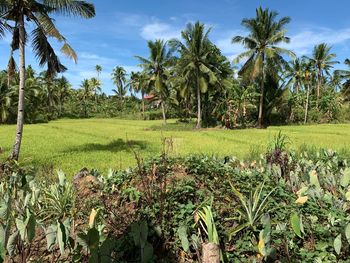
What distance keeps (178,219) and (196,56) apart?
2403 cm

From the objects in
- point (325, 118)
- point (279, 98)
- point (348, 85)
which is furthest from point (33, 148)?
point (348, 85)

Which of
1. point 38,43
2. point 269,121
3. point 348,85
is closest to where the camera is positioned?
point 38,43

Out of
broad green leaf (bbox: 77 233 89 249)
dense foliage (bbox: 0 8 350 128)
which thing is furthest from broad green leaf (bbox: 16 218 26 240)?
dense foliage (bbox: 0 8 350 128)

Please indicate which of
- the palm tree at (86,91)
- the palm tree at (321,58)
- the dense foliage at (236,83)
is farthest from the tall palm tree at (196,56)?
the palm tree at (86,91)

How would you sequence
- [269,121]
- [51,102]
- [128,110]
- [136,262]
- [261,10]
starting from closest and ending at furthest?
[136,262] → [261,10] → [269,121] → [51,102] → [128,110]

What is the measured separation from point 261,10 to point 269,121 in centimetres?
1031

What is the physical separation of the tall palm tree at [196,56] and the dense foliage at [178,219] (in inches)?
874

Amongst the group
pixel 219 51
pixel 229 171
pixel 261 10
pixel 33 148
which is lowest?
pixel 33 148

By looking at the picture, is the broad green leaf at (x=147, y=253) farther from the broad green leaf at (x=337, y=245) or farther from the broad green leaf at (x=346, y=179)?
the broad green leaf at (x=346, y=179)

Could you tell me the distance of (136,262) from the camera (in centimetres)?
318

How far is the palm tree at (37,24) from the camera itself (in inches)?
443

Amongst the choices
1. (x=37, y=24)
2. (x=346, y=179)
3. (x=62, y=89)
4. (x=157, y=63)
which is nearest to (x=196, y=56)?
(x=157, y=63)

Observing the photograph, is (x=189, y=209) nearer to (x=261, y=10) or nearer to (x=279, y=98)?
(x=261, y=10)

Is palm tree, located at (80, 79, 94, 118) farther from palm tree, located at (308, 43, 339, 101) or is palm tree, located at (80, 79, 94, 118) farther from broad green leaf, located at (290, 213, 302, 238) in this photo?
broad green leaf, located at (290, 213, 302, 238)
